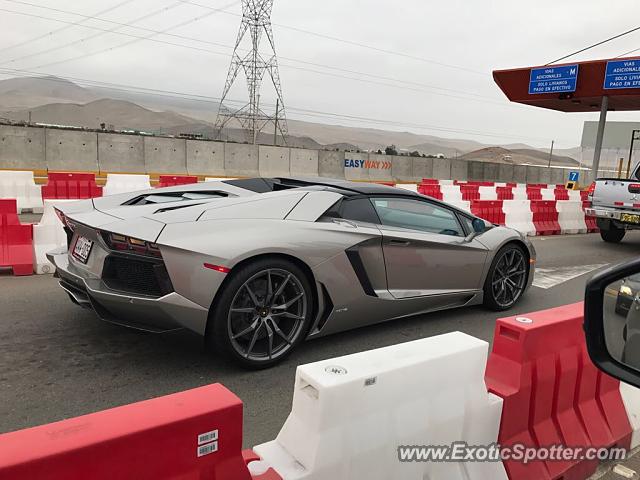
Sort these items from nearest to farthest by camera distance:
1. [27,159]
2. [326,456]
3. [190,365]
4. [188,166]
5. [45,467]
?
[45,467], [326,456], [190,365], [27,159], [188,166]

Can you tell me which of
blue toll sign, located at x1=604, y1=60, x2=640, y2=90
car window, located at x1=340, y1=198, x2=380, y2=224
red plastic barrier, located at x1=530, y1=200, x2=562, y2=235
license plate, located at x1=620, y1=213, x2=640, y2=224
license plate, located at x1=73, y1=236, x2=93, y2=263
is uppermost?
blue toll sign, located at x1=604, y1=60, x2=640, y2=90

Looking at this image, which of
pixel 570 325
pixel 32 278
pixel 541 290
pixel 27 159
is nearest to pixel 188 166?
pixel 27 159

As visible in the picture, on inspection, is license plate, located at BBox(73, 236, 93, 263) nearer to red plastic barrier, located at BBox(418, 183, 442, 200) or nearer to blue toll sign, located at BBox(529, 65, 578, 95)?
red plastic barrier, located at BBox(418, 183, 442, 200)

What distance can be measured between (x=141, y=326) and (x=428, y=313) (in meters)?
2.90

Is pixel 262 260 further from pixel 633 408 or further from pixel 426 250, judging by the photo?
pixel 633 408

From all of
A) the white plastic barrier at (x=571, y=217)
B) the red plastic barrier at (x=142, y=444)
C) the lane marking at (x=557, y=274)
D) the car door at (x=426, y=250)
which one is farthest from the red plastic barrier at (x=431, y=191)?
the red plastic barrier at (x=142, y=444)

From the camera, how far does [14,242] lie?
6113 mm

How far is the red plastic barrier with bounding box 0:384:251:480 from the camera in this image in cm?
128

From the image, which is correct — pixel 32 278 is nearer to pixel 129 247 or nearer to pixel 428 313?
pixel 129 247

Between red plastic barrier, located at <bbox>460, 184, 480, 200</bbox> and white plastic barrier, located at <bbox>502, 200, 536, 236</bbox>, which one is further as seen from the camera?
red plastic barrier, located at <bbox>460, 184, 480, 200</bbox>

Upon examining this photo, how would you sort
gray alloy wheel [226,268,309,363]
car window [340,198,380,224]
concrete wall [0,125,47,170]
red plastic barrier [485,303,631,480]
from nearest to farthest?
red plastic barrier [485,303,631,480], gray alloy wheel [226,268,309,363], car window [340,198,380,224], concrete wall [0,125,47,170]

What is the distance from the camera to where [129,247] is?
3.25 metres

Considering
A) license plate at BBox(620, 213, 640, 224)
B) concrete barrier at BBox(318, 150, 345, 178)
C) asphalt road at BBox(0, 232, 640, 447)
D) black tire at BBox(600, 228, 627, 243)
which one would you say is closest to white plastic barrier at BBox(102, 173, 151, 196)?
asphalt road at BBox(0, 232, 640, 447)

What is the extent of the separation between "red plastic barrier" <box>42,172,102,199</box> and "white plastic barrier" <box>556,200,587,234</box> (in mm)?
10972
